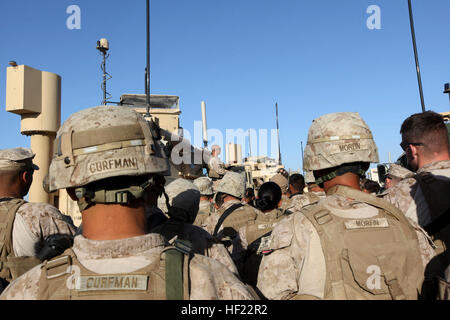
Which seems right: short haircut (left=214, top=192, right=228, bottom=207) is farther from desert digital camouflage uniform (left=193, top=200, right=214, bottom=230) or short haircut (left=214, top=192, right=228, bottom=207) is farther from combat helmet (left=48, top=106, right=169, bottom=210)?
combat helmet (left=48, top=106, right=169, bottom=210)

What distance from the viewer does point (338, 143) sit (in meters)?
2.81

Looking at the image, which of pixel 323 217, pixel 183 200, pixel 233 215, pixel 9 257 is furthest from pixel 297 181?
pixel 9 257

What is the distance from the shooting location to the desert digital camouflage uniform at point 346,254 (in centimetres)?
226

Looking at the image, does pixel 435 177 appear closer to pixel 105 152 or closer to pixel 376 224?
pixel 376 224

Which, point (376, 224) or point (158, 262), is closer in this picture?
point (158, 262)

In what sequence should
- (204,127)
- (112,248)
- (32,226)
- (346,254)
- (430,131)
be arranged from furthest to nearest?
(204,127) → (430,131) → (32,226) → (346,254) → (112,248)

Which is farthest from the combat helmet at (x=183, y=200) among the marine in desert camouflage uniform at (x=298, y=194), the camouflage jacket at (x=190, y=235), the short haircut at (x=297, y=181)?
the short haircut at (x=297, y=181)

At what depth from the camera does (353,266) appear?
2254mm

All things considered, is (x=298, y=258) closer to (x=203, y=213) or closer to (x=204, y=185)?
(x=203, y=213)

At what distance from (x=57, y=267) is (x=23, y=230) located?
1.85 metres

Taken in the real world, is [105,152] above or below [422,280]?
above

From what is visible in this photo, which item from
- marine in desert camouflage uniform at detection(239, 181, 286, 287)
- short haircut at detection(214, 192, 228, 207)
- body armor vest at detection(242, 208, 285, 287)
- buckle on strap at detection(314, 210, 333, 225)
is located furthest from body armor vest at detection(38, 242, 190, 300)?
short haircut at detection(214, 192, 228, 207)
